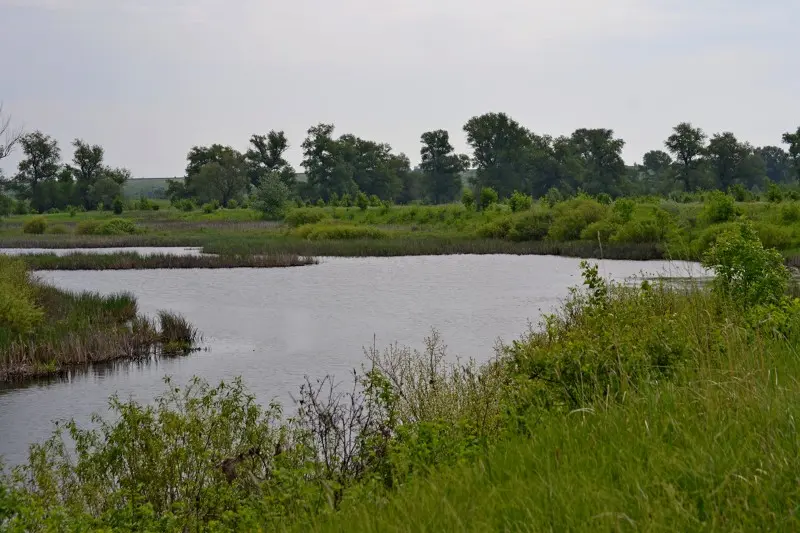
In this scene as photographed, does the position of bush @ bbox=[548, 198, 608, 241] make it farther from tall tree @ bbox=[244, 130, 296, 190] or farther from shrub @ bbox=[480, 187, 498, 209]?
tall tree @ bbox=[244, 130, 296, 190]

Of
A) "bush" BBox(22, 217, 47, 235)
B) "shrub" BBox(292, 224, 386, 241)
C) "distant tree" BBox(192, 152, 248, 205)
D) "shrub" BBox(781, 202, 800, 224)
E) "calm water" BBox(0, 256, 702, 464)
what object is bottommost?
"calm water" BBox(0, 256, 702, 464)

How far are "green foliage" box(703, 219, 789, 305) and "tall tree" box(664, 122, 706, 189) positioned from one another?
81.6 metres

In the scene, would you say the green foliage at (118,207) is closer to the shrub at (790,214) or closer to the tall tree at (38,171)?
the tall tree at (38,171)

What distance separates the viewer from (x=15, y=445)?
39.2 ft

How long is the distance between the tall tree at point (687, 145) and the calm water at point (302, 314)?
5215cm

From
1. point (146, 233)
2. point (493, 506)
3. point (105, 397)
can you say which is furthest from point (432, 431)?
point (146, 233)

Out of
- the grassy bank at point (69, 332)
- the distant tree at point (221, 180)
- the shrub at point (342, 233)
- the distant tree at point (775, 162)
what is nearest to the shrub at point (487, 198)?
the shrub at point (342, 233)

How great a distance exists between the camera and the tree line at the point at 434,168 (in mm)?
90250

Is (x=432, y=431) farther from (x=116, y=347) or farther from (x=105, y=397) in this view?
(x=116, y=347)

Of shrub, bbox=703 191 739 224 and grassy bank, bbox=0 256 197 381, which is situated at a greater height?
shrub, bbox=703 191 739 224

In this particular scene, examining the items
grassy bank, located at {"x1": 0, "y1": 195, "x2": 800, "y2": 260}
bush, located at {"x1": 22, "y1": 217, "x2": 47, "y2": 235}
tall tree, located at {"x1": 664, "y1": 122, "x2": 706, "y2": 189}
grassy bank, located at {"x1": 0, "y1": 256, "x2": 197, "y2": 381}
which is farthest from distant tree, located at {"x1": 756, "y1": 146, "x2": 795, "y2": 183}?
grassy bank, located at {"x1": 0, "y1": 256, "x2": 197, "y2": 381}

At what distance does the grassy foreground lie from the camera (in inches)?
138

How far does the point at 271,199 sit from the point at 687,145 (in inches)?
1762

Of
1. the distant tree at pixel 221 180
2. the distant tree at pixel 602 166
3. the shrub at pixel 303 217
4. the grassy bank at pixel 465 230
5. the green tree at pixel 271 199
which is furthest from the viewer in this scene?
the distant tree at pixel 221 180
